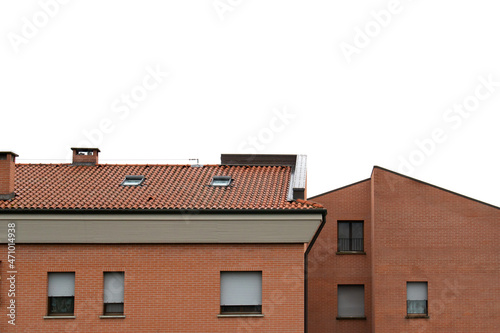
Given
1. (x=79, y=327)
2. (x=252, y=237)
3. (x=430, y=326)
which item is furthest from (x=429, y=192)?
(x=79, y=327)

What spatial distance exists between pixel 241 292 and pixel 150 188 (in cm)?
453

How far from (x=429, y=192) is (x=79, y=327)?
16416mm

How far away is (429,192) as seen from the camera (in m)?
29.3

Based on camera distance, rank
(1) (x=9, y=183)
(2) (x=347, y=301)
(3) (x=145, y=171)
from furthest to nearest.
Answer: (2) (x=347, y=301) → (3) (x=145, y=171) → (1) (x=9, y=183)

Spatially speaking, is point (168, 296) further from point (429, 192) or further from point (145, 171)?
point (429, 192)

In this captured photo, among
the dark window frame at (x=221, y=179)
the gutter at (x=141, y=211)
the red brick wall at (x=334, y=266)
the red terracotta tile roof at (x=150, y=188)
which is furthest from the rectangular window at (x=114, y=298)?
the red brick wall at (x=334, y=266)

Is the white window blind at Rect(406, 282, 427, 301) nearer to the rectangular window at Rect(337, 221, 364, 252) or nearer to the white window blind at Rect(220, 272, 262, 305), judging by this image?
the rectangular window at Rect(337, 221, 364, 252)

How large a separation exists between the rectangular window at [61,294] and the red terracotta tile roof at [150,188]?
219cm

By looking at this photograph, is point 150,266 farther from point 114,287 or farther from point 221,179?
point 221,179

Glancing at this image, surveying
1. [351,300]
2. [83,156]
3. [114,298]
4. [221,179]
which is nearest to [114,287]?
[114,298]

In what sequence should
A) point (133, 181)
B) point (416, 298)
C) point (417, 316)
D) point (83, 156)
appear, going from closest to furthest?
1. point (133, 181)
2. point (83, 156)
3. point (417, 316)
4. point (416, 298)

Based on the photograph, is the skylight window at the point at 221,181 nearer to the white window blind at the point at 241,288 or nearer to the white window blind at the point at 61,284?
the white window blind at the point at 241,288

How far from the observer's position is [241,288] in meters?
19.8

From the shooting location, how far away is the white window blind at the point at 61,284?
65.2 feet
